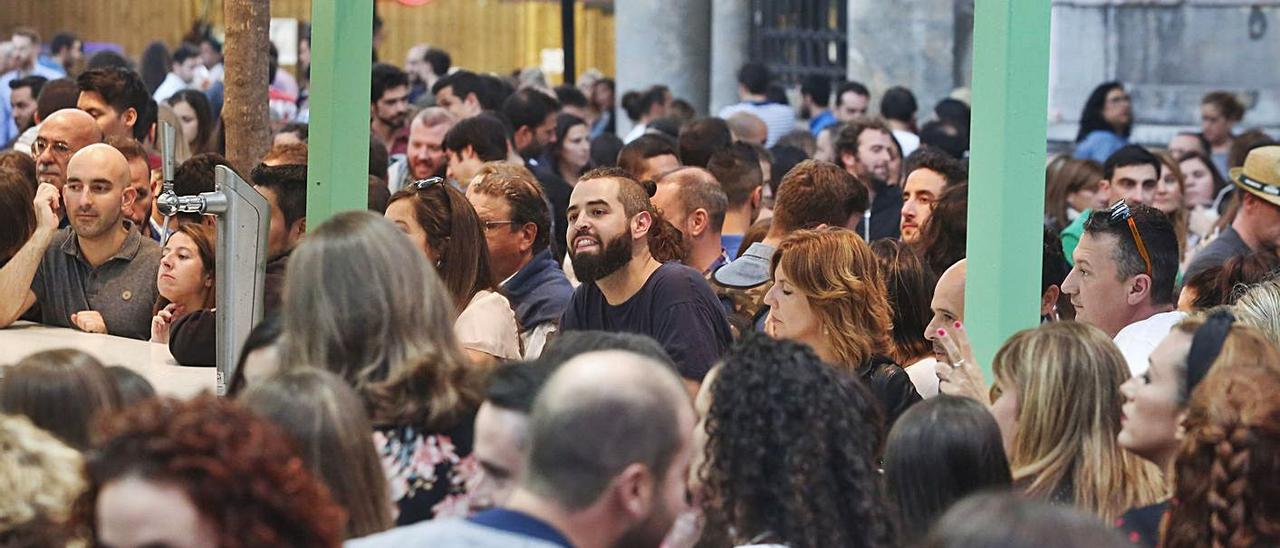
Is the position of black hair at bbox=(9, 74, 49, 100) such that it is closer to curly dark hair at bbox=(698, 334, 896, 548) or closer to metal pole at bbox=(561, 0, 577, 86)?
metal pole at bbox=(561, 0, 577, 86)

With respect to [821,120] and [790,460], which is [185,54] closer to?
[821,120]

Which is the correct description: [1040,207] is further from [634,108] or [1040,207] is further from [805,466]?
[634,108]

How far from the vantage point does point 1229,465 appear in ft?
12.1

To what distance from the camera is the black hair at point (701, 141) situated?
35.4 ft

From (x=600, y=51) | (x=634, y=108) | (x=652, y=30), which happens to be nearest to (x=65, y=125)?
(x=634, y=108)

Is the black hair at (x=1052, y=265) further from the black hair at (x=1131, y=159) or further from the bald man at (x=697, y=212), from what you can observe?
the black hair at (x=1131, y=159)

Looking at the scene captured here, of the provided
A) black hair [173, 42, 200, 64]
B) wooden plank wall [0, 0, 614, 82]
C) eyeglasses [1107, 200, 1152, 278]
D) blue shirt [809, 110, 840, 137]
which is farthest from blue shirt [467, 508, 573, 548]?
wooden plank wall [0, 0, 614, 82]

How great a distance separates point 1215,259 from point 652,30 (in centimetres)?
1058

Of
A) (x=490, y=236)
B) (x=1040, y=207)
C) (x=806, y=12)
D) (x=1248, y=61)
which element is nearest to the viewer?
(x=1040, y=207)

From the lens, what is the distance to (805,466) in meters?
3.94

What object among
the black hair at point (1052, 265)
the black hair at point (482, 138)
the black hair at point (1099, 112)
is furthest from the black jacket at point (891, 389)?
the black hair at point (1099, 112)

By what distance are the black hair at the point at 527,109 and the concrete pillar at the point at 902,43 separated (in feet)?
18.9

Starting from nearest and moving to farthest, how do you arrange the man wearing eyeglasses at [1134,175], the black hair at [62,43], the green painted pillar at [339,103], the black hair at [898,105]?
1. the green painted pillar at [339,103]
2. the man wearing eyeglasses at [1134,175]
3. the black hair at [898,105]
4. the black hair at [62,43]

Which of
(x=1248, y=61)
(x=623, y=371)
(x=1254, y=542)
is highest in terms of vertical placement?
(x=1248, y=61)
